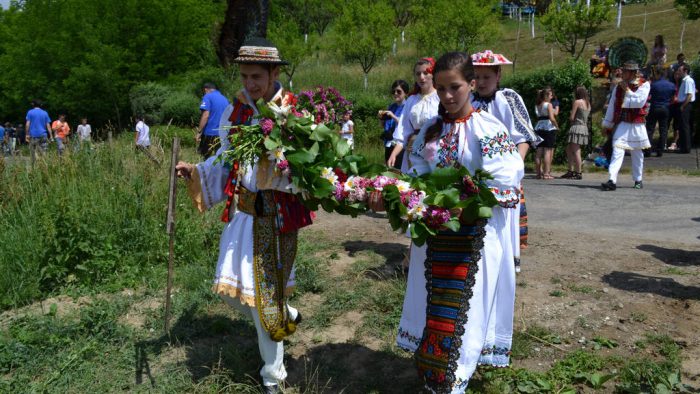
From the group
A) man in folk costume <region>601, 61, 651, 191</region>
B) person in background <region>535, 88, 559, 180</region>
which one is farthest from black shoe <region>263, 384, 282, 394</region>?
person in background <region>535, 88, 559, 180</region>

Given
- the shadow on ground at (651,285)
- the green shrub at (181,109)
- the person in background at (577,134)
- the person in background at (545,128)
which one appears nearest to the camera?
the shadow on ground at (651,285)

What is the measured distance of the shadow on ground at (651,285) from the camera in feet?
17.8

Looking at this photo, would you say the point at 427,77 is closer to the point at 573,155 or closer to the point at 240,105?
the point at 240,105

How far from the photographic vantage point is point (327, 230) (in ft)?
26.7

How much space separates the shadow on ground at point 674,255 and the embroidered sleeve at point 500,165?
372 cm

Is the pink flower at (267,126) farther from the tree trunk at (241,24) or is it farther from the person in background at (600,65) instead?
the person in background at (600,65)

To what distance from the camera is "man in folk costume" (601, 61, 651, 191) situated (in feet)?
32.2

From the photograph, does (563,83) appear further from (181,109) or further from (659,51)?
(181,109)

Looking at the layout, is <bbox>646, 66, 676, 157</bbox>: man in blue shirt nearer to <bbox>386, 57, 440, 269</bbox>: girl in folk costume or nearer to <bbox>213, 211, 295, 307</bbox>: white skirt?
<bbox>386, 57, 440, 269</bbox>: girl in folk costume

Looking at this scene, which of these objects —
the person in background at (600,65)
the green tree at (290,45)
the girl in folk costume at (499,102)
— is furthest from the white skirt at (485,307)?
the green tree at (290,45)

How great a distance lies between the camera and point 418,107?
5.79 metres

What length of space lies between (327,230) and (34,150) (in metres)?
3.92

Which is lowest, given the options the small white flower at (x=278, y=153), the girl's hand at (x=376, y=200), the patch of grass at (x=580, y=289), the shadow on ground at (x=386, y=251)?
the shadow on ground at (x=386, y=251)

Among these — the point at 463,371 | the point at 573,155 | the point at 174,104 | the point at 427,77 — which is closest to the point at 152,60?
the point at 174,104
